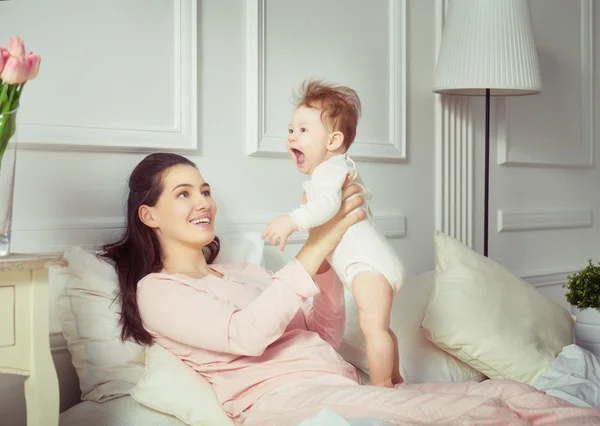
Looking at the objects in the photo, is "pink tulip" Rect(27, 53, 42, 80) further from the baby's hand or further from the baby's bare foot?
the baby's bare foot

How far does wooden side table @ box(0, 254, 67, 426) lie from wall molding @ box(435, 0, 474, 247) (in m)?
2.03

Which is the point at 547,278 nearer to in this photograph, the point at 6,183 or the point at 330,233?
the point at 330,233

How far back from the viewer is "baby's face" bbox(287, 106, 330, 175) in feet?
6.06

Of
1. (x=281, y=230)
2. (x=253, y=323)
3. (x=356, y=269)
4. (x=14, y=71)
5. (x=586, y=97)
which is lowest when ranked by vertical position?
(x=253, y=323)

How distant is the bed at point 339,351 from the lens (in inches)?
65.1

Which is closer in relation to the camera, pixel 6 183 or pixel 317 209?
pixel 6 183

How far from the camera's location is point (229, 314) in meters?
1.67

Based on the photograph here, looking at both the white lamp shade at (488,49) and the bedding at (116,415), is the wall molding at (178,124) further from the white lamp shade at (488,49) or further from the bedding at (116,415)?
the white lamp shade at (488,49)

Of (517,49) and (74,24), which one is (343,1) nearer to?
(517,49)

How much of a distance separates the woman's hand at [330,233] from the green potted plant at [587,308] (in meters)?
0.88

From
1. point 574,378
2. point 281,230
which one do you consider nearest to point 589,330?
point 574,378

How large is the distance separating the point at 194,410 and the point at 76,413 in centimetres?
30

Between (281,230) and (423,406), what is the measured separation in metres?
0.47

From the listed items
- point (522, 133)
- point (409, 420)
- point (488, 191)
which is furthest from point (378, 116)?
point (409, 420)
